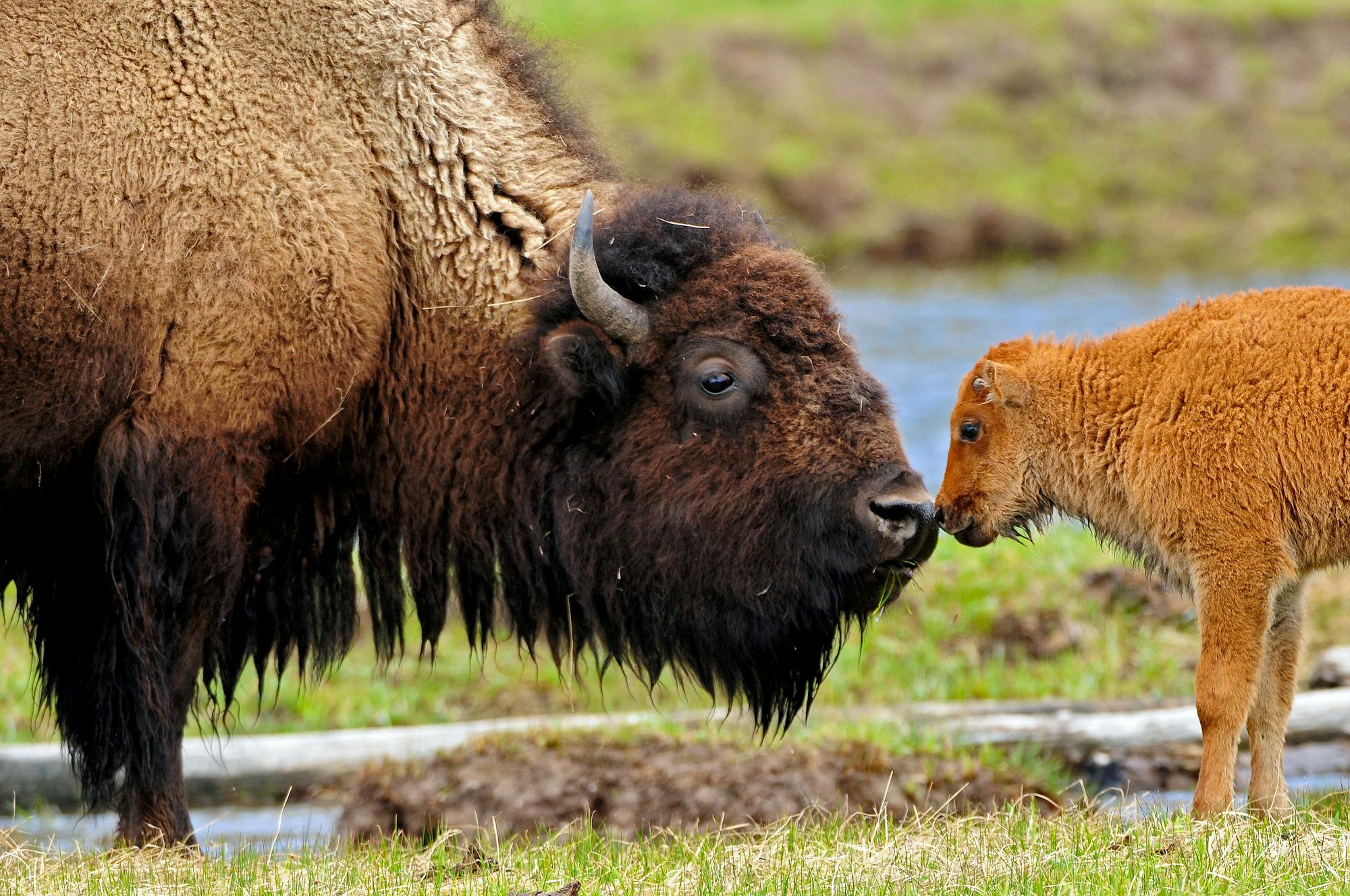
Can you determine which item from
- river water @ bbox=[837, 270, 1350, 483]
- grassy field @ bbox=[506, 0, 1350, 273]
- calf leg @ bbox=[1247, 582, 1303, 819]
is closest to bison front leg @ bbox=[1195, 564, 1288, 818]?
calf leg @ bbox=[1247, 582, 1303, 819]

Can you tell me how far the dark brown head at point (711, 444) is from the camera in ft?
18.1

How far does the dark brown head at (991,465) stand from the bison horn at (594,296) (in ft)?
3.78

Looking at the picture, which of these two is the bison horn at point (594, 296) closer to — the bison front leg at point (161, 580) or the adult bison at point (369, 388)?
the adult bison at point (369, 388)

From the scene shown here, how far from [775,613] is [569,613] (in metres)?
0.75

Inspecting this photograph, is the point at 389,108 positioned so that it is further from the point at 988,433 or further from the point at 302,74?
the point at 988,433

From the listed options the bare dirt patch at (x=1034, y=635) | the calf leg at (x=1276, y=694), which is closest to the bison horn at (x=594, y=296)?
the calf leg at (x=1276, y=694)

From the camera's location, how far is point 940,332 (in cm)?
2161

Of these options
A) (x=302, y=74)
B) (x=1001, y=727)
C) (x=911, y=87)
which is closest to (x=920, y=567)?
(x=1001, y=727)

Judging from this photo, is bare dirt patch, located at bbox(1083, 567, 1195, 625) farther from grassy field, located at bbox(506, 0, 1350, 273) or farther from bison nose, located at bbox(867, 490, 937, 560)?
grassy field, located at bbox(506, 0, 1350, 273)

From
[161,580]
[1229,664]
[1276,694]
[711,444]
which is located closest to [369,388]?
[161,580]

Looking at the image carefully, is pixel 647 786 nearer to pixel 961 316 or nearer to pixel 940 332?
pixel 940 332

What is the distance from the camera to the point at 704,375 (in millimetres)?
5637

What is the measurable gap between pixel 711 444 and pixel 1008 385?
3.36 ft

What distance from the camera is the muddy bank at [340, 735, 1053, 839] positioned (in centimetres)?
676
